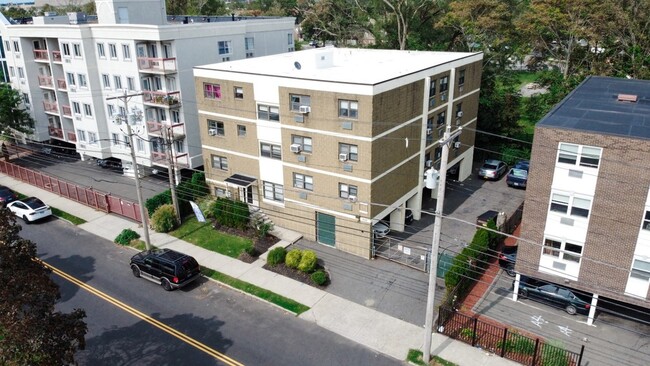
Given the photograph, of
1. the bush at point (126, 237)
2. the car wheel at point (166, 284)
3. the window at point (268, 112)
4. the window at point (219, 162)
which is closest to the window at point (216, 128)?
the window at point (219, 162)

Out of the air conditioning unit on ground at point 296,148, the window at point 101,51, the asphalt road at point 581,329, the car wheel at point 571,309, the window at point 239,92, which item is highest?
the window at point 101,51

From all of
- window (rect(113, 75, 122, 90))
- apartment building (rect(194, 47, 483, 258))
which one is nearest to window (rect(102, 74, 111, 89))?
window (rect(113, 75, 122, 90))

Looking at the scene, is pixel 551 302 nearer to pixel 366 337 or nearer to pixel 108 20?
pixel 366 337

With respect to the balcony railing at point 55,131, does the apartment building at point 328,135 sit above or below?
above

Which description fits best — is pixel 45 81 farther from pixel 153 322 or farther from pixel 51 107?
pixel 153 322

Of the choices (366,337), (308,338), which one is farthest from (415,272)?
(308,338)

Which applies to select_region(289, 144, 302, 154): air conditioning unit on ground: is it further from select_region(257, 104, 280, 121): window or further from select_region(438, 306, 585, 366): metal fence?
select_region(438, 306, 585, 366): metal fence

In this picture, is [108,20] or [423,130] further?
[108,20]

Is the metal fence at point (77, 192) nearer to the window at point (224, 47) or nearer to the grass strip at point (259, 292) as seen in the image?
the grass strip at point (259, 292)
